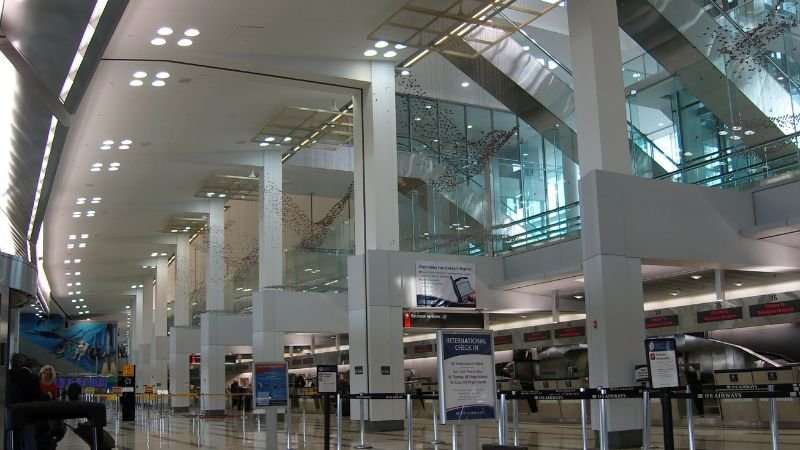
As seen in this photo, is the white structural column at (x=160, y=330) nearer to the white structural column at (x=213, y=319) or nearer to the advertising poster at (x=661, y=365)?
the white structural column at (x=213, y=319)

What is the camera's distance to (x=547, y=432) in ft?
50.2

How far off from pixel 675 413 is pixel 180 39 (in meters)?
12.1

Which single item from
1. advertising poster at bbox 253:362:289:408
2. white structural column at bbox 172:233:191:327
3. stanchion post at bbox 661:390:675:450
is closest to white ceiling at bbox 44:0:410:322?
white structural column at bbox 172:233:191:327

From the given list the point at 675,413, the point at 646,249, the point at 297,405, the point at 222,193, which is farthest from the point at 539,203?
the point at 297,405

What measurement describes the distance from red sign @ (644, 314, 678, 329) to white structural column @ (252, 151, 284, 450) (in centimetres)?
988

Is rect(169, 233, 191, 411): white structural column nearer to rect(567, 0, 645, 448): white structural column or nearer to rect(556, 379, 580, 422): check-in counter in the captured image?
rect(556, 379, 580, 422): check-in counter

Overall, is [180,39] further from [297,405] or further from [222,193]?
[297,405]

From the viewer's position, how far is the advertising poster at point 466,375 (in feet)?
20.7

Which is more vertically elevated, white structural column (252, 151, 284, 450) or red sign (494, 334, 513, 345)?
white structural column (252, 151, 284, 450)

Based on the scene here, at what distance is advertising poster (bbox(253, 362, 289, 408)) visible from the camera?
11789 mm

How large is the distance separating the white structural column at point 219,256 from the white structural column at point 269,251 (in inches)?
223

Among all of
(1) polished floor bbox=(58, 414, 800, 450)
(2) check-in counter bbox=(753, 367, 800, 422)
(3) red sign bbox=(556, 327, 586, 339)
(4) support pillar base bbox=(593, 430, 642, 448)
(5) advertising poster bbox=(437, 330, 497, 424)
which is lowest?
(1) polished floor bbox=(58, 414, 800, 450)

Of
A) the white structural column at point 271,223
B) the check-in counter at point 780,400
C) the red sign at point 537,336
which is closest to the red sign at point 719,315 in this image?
the check-in counter at point 780,400

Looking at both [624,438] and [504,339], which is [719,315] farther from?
[504,339]
